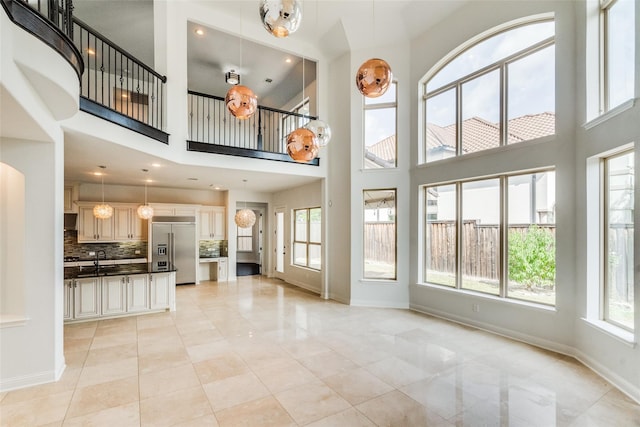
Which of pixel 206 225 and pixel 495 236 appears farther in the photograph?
pixel 206 225

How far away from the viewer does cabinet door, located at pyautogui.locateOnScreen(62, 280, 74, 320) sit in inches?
202

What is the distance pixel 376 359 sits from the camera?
3.80 meters

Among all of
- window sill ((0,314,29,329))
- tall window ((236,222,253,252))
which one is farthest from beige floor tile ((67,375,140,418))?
tall window ((236,222,253,252))

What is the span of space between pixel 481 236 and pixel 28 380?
6.25m

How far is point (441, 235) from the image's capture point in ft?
18.7

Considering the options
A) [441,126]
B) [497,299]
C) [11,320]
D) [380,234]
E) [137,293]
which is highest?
[441,126]

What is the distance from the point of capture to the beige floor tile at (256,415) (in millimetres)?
2568

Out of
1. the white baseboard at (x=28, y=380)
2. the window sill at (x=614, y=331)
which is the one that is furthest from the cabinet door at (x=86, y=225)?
the window sill at (x=614, y=331)

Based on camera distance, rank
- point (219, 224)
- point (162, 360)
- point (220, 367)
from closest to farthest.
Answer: point (220, 367), point (162, 360), point (219, 224)

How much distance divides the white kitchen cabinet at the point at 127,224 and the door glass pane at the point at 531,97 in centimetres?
863

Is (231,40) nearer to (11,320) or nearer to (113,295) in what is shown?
(113,295)

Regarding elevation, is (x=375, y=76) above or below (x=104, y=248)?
above

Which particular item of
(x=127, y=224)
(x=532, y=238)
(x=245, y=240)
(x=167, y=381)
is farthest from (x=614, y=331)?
(x=245, y=240)

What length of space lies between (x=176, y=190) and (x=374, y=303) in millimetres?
6434
